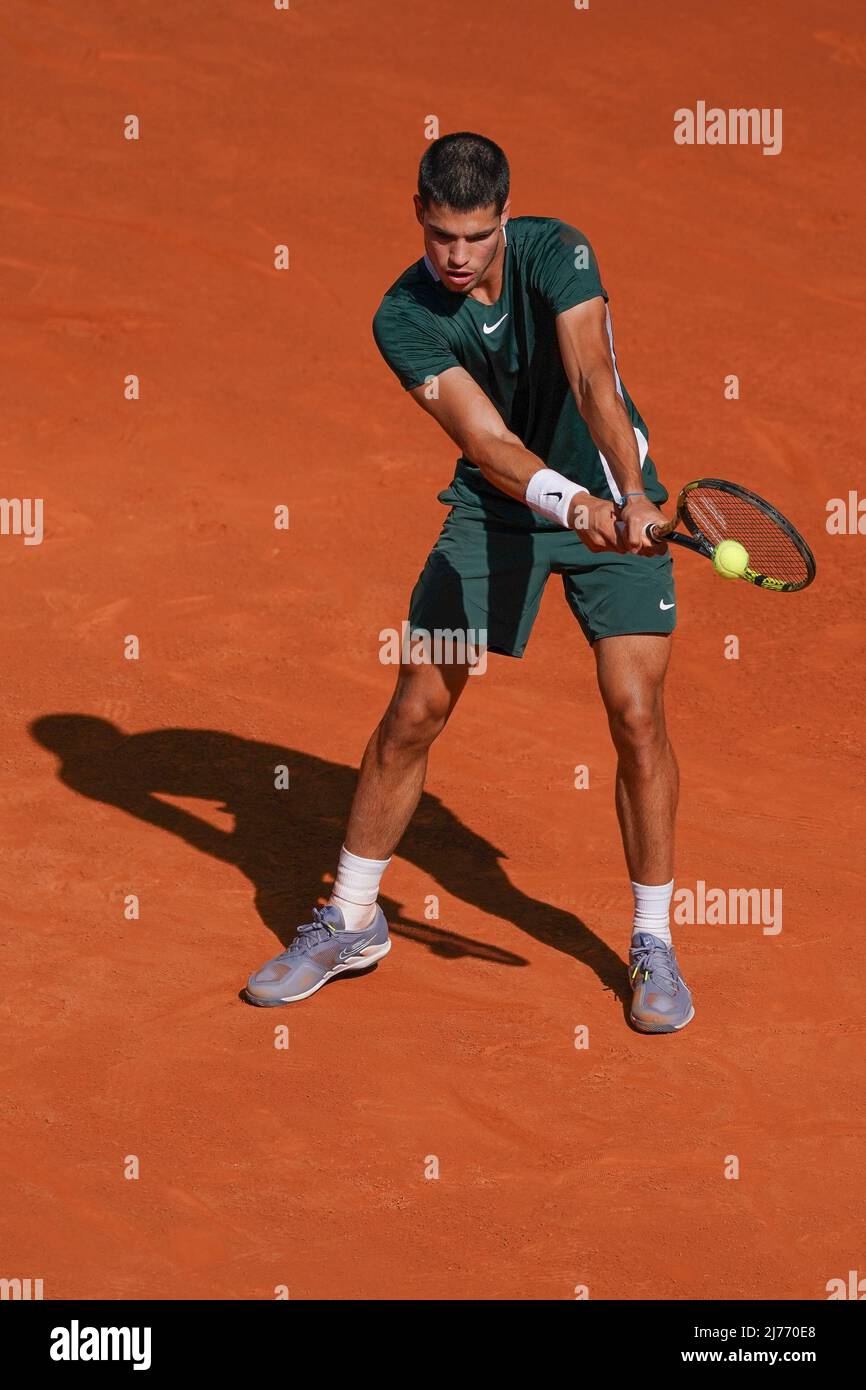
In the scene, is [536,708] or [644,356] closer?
[536,708]

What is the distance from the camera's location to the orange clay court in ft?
14.9

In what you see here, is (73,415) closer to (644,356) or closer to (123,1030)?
(644,356)

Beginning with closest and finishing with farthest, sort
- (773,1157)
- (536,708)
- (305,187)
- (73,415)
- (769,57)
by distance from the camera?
(773,1157)
(536,708)
(73,415)
(305,187)
(769,57)

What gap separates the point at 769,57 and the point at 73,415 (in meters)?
6.41

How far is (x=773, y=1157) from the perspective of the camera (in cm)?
468

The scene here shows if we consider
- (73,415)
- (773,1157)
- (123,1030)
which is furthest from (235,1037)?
(73,415)

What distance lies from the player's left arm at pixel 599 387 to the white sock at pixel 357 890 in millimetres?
1393


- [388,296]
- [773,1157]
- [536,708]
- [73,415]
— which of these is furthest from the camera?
[73,415]

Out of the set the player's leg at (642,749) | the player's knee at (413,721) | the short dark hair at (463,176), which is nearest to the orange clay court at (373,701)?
the player's leg at (642,749)

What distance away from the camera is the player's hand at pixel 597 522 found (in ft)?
15.0

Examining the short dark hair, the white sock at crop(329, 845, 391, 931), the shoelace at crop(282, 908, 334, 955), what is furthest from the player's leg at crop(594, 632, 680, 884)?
the short dark hair

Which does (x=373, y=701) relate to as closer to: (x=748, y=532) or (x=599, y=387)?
(x=748, y=532)

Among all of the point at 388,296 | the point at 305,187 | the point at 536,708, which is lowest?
the point at 536,708

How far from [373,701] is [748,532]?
241 cm
